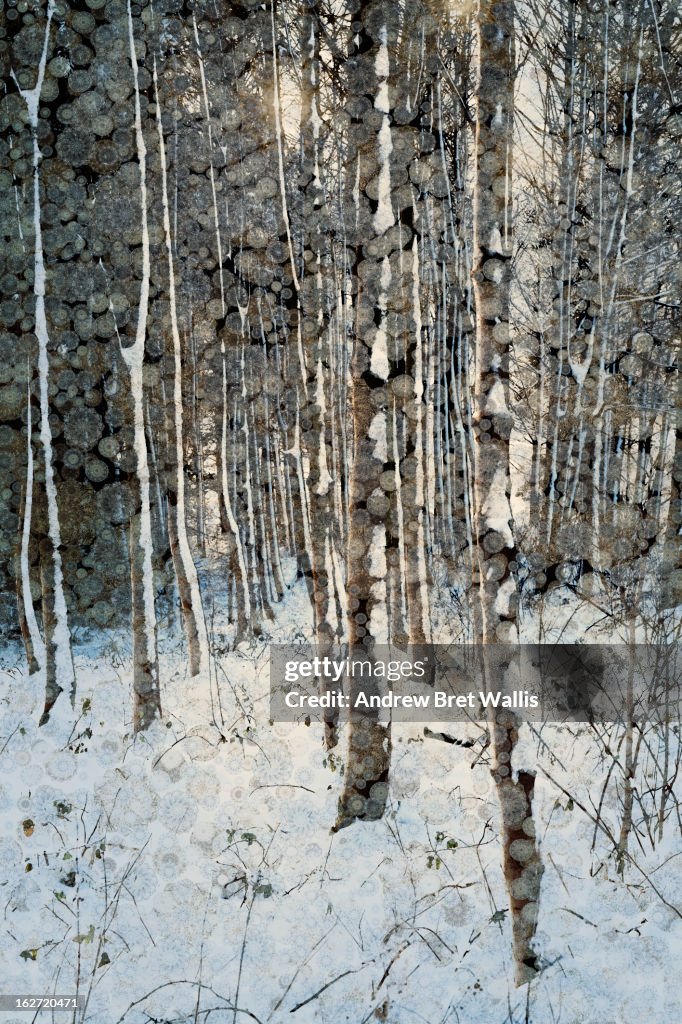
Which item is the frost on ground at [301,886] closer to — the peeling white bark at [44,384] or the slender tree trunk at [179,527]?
the slender tree trunk at [179,527]

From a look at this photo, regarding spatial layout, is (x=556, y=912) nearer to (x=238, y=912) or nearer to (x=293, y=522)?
(x=238, y=912)

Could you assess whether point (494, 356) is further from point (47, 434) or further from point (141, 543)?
point (47, 434)

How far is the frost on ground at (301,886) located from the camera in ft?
5.32

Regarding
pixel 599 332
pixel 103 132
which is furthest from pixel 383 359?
pixel 103 132

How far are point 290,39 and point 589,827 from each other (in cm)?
200

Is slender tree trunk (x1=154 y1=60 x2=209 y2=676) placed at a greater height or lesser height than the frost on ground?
greater

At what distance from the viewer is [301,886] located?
5.43 feet

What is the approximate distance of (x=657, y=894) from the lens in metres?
1.66

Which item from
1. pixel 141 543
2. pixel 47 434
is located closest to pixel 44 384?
pixel 47 434

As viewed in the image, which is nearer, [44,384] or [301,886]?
[301,886]

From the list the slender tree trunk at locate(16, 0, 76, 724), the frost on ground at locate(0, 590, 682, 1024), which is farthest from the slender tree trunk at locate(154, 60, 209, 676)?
the slender tree trunk at locate(16, 0, 76, 724)

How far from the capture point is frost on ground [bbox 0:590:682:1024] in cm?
162

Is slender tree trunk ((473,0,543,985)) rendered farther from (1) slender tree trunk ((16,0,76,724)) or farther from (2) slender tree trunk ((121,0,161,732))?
(1) slender tree trunk ((16,0,76,724))

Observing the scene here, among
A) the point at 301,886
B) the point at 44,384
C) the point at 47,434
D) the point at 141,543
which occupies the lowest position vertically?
the point at 301,886
